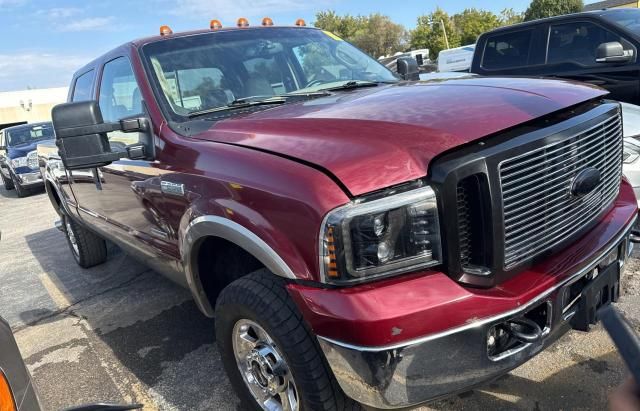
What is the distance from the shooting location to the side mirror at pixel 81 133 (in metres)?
2.60

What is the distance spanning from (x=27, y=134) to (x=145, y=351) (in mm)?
12657

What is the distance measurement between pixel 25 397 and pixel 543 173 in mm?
1956

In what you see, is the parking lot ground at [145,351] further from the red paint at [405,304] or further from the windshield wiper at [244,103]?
the windshield wiper at [244,103]

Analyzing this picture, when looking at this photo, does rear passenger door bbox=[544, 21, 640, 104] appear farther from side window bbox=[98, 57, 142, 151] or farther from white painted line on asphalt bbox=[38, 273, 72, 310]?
white painted line on asphalt bbox=[38, 273, 72, 310]

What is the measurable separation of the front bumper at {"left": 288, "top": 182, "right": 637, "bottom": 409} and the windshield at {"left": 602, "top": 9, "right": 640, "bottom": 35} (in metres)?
5.40

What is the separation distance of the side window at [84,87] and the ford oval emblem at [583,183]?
3.59 meters

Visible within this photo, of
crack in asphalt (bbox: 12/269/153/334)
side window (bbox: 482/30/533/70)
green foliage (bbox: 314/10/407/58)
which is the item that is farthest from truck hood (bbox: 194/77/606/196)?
green foliage (bbox: 314/10/407/58)

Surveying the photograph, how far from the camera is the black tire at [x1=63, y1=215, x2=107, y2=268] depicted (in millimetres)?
5414

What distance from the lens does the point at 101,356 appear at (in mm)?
3588

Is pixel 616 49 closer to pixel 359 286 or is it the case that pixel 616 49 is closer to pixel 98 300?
pixel 359 286

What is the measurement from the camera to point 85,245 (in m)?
5.43

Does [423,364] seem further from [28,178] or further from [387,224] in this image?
[28,178]

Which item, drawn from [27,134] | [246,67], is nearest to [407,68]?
[246,67]

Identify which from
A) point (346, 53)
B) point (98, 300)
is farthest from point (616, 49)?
point (98, 300)
